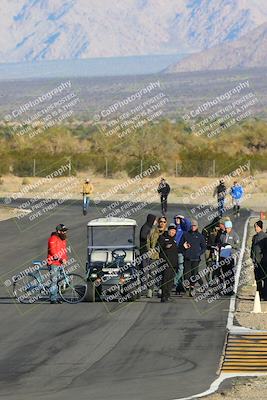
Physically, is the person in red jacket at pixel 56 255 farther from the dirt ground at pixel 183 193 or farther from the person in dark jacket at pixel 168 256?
→ the dirt ground at pixel 183 193

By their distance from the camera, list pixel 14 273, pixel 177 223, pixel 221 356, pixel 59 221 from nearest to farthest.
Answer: pixel 221 356 < pixel 177 223 < pixel 14 273 < pixel 59 221

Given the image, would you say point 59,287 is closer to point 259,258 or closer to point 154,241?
point 154,241

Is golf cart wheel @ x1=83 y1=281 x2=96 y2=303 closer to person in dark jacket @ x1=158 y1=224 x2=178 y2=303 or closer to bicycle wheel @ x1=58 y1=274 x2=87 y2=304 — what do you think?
bicycle wheel @ x1=58 y1=274 x2=87 y2=304

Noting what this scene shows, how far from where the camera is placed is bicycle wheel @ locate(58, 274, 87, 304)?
82.9 feet

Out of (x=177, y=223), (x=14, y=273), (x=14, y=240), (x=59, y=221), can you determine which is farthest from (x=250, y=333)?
(x=59, y=221)

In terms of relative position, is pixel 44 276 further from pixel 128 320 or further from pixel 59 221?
pixel 59 221

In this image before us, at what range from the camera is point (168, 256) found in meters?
25.4

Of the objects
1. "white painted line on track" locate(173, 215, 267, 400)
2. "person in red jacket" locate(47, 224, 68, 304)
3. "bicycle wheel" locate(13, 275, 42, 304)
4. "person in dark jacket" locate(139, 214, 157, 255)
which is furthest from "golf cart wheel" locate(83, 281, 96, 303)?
"white painted line on track" locate(173, 215, 267, 400)

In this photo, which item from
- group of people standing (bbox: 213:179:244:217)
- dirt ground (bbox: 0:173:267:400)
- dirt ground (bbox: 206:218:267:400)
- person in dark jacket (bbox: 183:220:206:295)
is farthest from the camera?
group of people standing (bbox: 213:179:244:217)

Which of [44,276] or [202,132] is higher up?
[202,132]

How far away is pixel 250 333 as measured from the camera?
2119 centimetres

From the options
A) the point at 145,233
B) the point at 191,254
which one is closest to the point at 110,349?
the point at 145,233

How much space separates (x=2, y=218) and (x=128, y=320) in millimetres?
28486

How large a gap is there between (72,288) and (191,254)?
279 centimetres
